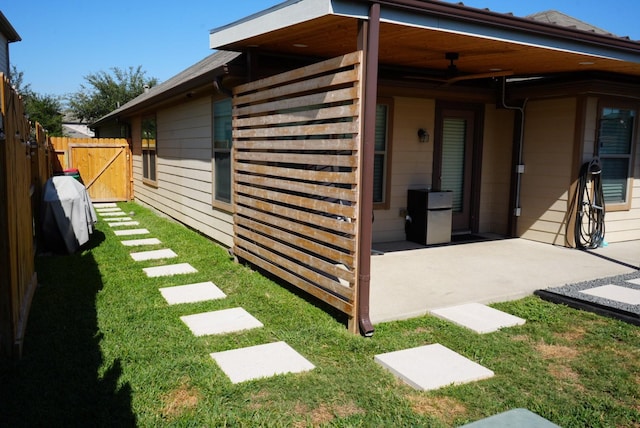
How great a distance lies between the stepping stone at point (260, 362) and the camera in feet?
9.62

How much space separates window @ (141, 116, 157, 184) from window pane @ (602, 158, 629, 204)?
339 inches

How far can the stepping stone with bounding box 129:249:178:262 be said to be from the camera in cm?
615

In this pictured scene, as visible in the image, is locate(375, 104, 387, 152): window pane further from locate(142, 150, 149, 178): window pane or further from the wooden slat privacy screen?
locate(142, 150, 149, 178): window pane

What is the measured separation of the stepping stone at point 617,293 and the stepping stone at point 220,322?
120 inches

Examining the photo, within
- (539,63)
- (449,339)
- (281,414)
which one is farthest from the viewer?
(539,63)

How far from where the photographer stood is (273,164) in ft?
16.7

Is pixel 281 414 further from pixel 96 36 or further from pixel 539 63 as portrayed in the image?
pixel 96 36

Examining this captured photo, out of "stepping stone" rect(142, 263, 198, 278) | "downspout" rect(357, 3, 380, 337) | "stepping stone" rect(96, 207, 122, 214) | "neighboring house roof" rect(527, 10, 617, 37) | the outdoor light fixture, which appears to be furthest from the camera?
"stepping stone" rect(96, 207, 122, 214)

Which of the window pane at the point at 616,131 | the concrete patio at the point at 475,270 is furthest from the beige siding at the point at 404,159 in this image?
the window pane at the point at 616,131

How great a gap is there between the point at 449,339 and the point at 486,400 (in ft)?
2.87

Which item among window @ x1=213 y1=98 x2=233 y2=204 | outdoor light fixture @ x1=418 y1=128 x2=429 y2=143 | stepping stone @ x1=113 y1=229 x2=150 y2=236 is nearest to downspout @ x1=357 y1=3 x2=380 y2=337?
window @ x1=213 y1=98 x2=233 y2=204

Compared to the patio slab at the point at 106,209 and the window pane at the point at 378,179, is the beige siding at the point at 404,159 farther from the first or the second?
the patio slab at the point at 106,209

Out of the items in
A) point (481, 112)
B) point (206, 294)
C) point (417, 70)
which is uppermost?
point (417, 70)

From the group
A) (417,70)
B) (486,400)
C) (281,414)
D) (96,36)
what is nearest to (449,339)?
(486,400)
